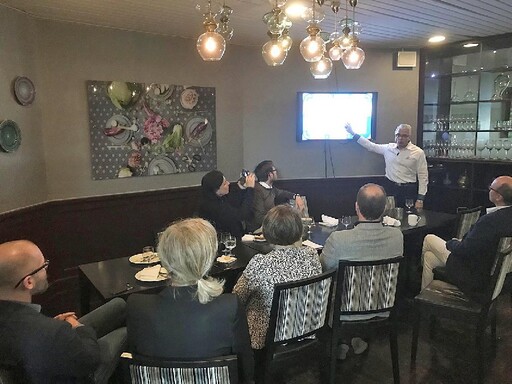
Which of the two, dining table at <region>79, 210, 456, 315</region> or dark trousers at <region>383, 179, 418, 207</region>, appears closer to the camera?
dining table at <region>79, 210, 456, 315</region>

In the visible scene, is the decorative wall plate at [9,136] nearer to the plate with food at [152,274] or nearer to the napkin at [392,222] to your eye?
the plate with food at [152,274]

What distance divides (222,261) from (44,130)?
2.35m

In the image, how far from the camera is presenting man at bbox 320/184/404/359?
251 cm

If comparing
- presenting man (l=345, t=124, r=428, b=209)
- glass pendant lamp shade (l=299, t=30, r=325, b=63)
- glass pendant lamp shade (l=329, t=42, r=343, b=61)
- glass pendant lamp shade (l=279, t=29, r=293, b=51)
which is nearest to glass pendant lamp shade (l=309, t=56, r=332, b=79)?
glass pendant lamp shade (l=329, t=42, r=343, b=61)

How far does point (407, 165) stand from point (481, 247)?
246cm

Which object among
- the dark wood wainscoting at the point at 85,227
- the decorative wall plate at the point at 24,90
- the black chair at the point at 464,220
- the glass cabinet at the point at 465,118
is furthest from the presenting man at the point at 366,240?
the glass cabinet at the point at 465,118

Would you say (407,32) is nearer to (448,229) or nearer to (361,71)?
(361,71)

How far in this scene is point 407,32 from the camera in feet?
15.4

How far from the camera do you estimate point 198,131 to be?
4.84 metres

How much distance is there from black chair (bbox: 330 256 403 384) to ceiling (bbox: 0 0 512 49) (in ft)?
6.71

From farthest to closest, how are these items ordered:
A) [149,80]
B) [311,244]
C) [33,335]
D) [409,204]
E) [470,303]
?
[149,80], [409,204], [311,244], [470,303], [33,335]

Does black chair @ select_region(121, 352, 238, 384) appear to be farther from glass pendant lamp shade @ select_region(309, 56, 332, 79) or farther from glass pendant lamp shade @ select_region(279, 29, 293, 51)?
glass pendant lamp shade @ select_region(309, 56, 332, 79)

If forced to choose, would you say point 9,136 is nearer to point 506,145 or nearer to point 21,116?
point 21,116

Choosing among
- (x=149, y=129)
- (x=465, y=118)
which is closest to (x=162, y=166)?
(x=149, y=129)
